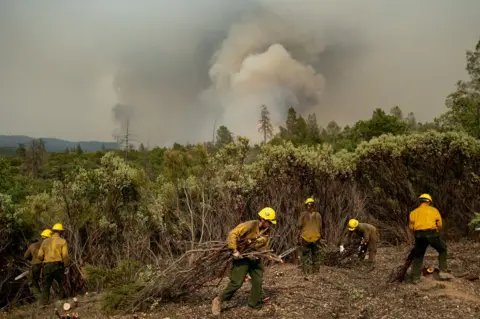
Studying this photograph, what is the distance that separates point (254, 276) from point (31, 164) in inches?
2537

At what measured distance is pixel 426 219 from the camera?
8727 millimetres

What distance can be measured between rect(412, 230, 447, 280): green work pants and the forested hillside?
4.84 m

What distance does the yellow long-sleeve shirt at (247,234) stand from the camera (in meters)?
7.38

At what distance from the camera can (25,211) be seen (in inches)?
559

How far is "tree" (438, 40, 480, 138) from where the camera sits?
19.6 metres

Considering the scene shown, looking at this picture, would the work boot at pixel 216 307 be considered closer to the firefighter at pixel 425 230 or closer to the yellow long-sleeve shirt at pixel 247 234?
the yellow long-sleeve shirt at pixel 247 234

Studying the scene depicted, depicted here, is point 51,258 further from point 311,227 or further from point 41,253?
point 311,227

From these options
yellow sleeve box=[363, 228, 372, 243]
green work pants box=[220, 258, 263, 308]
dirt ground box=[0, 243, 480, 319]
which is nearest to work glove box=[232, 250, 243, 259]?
green work pants box=[220, 258, 263, 308]

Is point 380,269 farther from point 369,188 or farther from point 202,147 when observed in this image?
point 202,147

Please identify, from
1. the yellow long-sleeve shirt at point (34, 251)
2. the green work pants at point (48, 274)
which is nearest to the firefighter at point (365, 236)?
the green work pants at point (48, 274)

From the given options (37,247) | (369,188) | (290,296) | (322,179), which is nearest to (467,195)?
(369,188)

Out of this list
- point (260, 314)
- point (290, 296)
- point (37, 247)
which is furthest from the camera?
point (37, 247)

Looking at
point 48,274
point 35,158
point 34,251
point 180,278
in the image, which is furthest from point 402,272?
point 35,158

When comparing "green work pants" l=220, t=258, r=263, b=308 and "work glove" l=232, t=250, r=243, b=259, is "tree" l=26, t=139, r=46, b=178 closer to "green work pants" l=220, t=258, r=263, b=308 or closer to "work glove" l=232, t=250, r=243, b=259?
"green work pants" l=220, t=258, r=263, b=308
